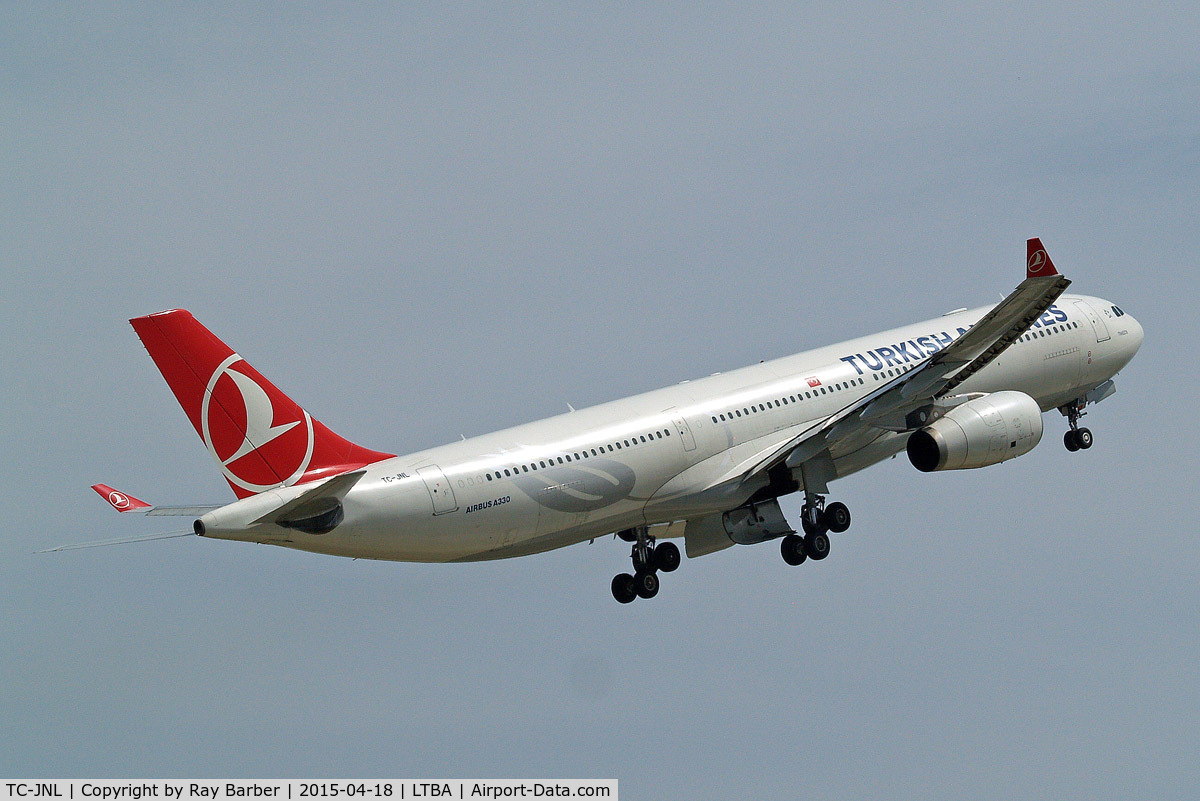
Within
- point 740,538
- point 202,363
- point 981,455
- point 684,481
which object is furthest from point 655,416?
point 202,363

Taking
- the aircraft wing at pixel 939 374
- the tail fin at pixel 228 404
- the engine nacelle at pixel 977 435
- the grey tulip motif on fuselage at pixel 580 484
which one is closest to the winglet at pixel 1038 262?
the aircraft wing at pixel 939 374

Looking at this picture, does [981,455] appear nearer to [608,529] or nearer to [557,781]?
[608,529]

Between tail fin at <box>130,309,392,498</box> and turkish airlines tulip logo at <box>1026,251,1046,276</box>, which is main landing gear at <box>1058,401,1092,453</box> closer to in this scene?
turkish airlines tulip logo at <box>1026,251,1046,276</box>

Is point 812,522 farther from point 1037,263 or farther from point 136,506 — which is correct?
point 136,506

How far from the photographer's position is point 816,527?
161ft

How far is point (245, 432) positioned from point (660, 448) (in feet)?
34.5

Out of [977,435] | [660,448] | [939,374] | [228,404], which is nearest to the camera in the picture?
[228,404]

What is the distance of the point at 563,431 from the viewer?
45.7 metres

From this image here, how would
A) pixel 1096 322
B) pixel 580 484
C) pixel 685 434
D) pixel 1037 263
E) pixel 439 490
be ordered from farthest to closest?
pixel 1096 322 < pixel 685 434 < pixel 580 484 < pixel 1037 263 < pixel 439 490

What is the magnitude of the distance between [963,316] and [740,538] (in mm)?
10041

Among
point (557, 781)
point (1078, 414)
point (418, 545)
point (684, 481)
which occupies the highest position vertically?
point (1078, 414)

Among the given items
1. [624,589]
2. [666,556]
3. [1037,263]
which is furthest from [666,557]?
[1037,263]

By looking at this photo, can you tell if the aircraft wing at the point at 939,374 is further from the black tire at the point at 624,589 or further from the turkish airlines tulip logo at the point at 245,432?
the turkish airlines tulip logo at the point at 245,432

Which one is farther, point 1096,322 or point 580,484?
point 1096,322
